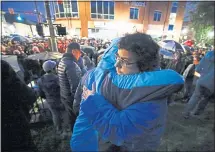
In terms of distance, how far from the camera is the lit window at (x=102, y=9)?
23.5m

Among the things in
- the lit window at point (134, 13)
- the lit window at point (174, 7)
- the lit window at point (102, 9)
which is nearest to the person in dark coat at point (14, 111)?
the lit window at point (102, 9)

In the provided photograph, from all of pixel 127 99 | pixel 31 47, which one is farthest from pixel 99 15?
pixel 127 99

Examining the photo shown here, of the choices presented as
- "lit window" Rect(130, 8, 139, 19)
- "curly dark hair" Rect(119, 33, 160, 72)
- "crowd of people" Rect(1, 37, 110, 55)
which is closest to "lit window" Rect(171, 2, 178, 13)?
"lit window" Rect(130, 8, 139, 19)

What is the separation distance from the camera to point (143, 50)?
2.88 ft

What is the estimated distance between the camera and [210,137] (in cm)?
297

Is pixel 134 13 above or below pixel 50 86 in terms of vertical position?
above

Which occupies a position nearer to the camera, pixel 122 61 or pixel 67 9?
pixel 122 61

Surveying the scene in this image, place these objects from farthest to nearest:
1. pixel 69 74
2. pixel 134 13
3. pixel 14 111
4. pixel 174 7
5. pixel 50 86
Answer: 1. pixel 174 7
2. pixel 134 13
3. pixel 50 86
4. pixel 69 74
5. pixel 14 111

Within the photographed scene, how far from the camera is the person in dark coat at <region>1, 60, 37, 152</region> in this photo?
1.51 meters

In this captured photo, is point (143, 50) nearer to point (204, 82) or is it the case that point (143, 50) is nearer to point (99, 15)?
point (204, 82)

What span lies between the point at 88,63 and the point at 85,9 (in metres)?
21.7

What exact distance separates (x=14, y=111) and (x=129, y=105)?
1.47 m

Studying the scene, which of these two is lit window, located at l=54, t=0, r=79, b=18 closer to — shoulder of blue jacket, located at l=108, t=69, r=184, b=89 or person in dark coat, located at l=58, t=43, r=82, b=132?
person in dark coat, located at l=58, t=43, r=82, b=132

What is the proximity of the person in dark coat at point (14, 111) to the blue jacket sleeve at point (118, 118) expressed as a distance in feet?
3.52
